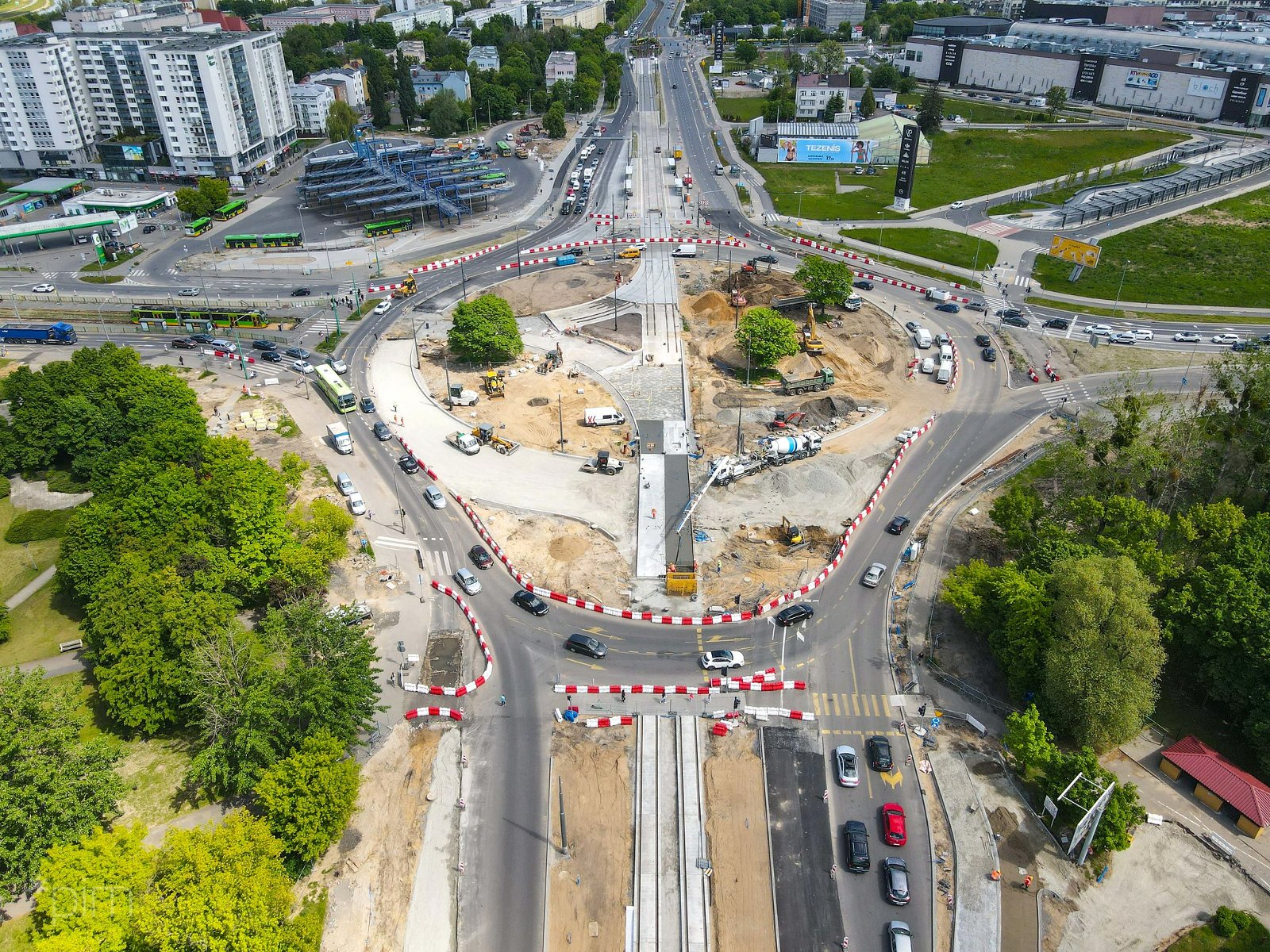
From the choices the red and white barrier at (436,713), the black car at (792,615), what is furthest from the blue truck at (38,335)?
the black car at (792,615)

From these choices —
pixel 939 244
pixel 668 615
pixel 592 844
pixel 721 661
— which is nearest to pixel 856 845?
pixel 592 844

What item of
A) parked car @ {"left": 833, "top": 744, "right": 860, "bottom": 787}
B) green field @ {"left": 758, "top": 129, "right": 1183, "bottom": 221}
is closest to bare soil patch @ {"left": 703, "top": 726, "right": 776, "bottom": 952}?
parked car @ {"left": 833, "top": 744, "right": 860, "bottom": 787}

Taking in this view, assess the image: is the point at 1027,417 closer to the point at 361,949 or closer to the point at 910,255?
the point at 910,255

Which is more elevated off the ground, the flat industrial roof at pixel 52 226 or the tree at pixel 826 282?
the flat industrial roof at pixel 52 226

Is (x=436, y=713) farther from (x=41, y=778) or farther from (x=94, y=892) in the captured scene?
(x=41, y=778)

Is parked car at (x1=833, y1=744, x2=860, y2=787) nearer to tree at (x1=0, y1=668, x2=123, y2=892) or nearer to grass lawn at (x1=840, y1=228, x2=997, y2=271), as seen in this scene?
tree at (x1=0, y1=668, x2=123, y2=892)

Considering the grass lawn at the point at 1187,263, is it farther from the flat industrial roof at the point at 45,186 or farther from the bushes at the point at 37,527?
the flat industrial roof at the point at 45,186

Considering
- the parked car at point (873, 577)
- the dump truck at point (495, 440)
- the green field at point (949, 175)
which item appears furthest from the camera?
the green field at point (949, 175)
